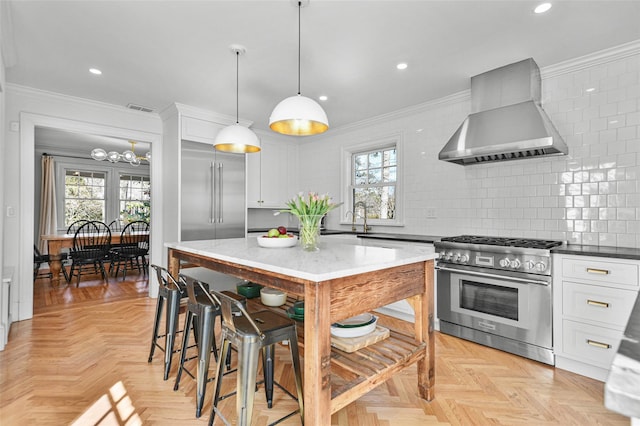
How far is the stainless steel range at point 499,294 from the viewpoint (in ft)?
8.45

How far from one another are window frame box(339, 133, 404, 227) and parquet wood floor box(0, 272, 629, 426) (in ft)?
6.07

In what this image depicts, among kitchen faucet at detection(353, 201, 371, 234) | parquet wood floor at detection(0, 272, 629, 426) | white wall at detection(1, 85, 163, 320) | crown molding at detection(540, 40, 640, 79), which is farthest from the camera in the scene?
kitchen faucet at detection(353, 201, 371, 234)

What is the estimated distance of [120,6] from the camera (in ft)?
7.16

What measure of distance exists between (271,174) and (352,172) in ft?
4.38

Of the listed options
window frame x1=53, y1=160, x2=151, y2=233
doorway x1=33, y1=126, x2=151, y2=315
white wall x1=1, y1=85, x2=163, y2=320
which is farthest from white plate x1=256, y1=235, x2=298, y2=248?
window frame x1=53, y1=160, x2=151, y2=233

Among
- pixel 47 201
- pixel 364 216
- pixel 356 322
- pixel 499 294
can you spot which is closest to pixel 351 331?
pixel 356 322

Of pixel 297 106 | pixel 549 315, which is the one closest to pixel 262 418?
pixel 297 106

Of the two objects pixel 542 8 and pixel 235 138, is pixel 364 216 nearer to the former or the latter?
pixel 235 138

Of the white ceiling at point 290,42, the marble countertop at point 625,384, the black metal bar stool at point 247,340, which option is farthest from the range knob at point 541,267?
the marble countertop at point 625,384

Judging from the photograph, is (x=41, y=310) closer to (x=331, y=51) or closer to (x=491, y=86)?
(x=331, y=51)

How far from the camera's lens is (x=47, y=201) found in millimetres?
6586

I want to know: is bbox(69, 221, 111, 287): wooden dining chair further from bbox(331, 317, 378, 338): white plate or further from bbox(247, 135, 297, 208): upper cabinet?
bbox(331, 317, 378, 338): white plate

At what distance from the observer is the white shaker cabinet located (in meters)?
2.22

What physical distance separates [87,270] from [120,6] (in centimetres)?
592
